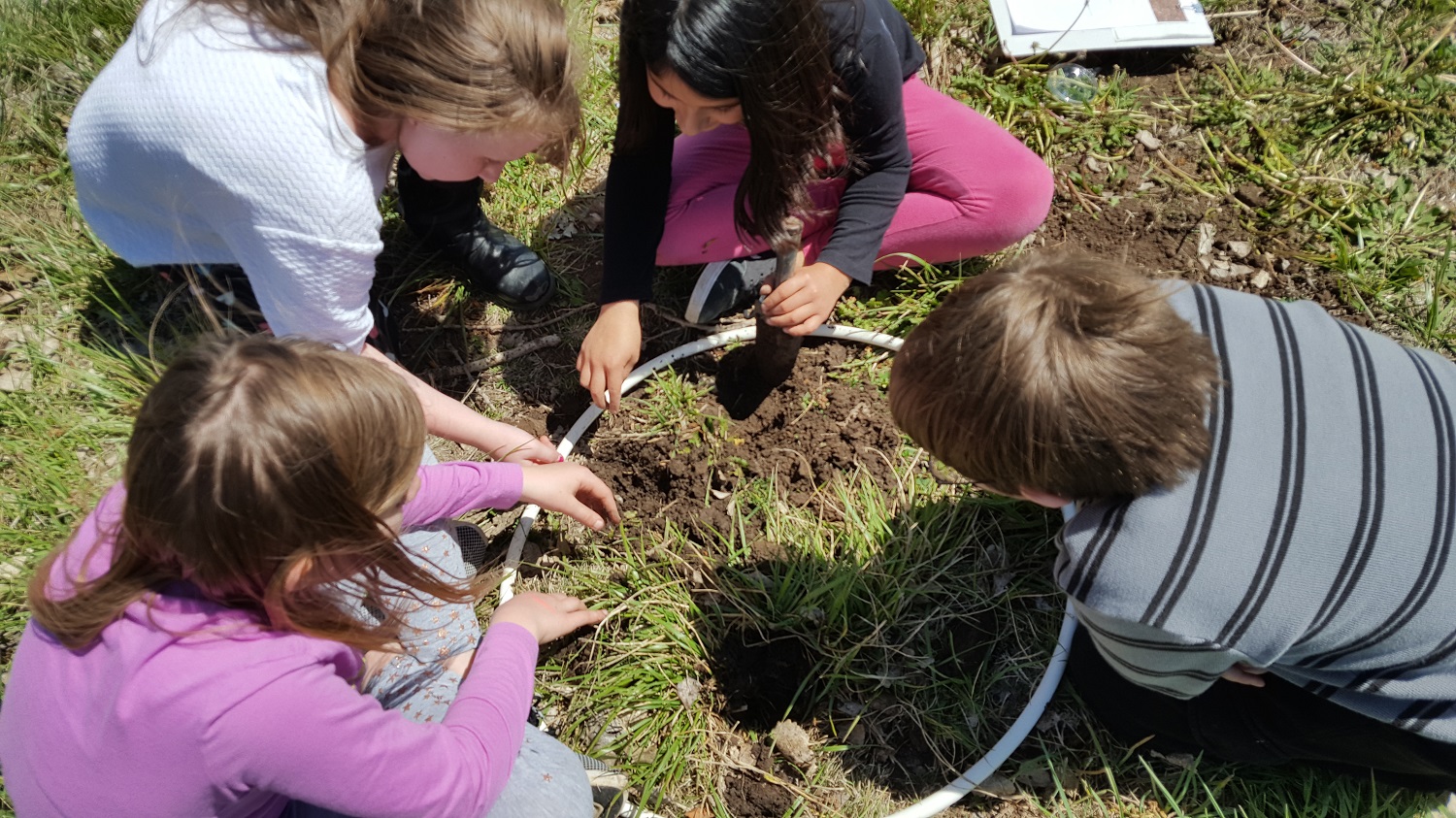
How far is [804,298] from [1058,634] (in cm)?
97

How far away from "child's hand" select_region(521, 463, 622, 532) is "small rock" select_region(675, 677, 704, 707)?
0.40 meters

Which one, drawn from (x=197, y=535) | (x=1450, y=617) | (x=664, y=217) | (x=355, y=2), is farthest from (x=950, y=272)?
(x=197, y=535)

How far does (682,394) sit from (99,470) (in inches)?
60.1

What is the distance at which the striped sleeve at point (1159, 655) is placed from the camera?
133 cm

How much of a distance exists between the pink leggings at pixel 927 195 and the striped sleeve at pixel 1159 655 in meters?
1.19

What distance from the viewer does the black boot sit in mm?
2338

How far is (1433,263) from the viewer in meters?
2.39

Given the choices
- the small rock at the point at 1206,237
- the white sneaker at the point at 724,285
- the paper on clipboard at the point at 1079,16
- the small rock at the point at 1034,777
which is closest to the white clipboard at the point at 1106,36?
the paper on clipboard at the point at 1079,16

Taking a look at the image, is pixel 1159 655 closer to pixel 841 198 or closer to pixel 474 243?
pixel 841 198

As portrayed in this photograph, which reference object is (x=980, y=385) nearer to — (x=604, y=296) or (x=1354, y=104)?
(x=604, y=296)

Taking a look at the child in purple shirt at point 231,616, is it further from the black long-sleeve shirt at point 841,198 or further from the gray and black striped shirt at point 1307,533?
the gray and black striped shirt at point 1307,533

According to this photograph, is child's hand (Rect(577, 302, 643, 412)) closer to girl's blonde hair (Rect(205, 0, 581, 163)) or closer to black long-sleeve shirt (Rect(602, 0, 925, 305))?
black long-sleeve shirt (Rect(602, 0, 925, 305))

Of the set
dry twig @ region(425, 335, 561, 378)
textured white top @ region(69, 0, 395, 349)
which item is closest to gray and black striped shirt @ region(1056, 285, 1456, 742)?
textured white top @ region(69, 0, 395, 349)

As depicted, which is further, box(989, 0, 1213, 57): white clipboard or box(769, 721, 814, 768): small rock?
box(989, 0, 1213, 57): white clipboard
